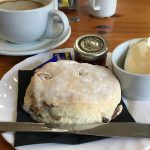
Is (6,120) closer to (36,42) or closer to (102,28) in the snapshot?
(36,42)

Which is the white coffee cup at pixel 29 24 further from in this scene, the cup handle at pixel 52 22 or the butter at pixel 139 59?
the butter at pixel 139 59

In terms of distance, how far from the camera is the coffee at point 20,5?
3.01 feet

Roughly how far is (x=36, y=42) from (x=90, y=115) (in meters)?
0.37

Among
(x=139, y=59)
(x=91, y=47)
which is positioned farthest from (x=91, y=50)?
(x=139, y=59)

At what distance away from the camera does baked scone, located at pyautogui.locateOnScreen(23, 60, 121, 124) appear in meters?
0.62

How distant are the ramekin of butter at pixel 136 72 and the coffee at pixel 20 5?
317mm

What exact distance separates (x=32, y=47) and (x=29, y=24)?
0.07 metres

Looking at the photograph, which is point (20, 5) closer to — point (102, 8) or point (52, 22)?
point (52, 22)

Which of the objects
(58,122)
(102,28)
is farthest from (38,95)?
(102,28)

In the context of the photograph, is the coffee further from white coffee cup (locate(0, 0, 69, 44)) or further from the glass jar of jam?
the glass jar of jam

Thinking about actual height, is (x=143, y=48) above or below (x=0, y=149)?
above

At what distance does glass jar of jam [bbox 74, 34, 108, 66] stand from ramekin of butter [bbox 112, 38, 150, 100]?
4 cm

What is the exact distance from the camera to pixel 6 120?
0.65 metres

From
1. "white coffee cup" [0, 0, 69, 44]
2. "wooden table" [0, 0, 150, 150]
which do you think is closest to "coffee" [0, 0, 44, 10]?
"white coffee cup" [0, 0, 69, 44]
